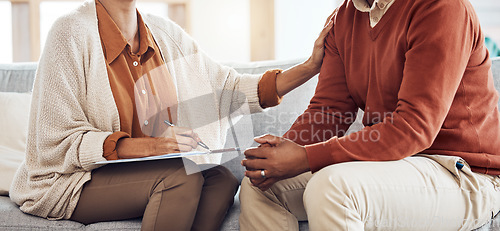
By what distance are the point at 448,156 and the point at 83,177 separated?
927 mm

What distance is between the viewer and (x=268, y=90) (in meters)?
1.60

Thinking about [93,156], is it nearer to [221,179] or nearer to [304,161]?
[221,179]

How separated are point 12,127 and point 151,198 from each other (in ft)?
2.67

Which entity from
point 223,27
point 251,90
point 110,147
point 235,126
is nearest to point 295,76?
point 251,90

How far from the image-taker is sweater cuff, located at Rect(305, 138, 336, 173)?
1101 mm

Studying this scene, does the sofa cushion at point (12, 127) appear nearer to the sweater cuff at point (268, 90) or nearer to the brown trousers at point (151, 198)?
the brown trousers at point (151, 198)

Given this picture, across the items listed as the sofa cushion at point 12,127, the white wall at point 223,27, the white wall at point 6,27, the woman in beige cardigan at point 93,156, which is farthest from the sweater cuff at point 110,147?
the white wall at point 6,27

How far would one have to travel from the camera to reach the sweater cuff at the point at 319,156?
1.10 metres

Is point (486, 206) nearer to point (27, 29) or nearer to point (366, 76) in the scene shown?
point (366, 76)

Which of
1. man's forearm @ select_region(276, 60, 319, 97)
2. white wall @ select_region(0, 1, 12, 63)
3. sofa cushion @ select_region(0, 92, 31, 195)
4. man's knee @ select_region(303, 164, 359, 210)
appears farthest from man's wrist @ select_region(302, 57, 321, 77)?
white wall @ select_region(0, 1, 12, 63)

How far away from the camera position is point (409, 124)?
1064mm

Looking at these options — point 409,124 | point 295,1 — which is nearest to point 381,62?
point 409,124

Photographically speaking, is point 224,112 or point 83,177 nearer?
point 83,177

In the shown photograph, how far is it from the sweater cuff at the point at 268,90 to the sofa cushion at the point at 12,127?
32.9 inches
